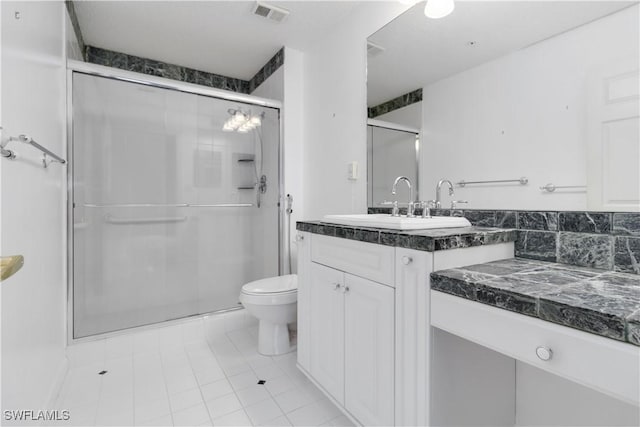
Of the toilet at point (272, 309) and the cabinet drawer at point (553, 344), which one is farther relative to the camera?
the toilet at point (272, 309)

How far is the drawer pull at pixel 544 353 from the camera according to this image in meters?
0.69

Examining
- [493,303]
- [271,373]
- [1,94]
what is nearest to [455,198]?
[493,303]

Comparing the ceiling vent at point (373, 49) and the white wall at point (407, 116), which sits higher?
the ceiling vent at point (373, 49)

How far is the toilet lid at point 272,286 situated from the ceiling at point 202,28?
183 cm

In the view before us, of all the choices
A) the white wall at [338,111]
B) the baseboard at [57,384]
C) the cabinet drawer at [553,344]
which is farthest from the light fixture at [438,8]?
the baseboard at [57,384]

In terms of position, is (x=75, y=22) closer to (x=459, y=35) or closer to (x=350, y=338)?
(x=459, y=35)

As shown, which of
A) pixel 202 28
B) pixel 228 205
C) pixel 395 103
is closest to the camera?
pixel 395 103

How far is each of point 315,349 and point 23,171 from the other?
4.61 ft

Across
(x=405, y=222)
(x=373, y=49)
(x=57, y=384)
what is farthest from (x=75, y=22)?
(x=405, y=222)

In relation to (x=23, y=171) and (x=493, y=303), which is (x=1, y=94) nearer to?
(x=23, y=171)

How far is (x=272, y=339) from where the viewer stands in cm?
198

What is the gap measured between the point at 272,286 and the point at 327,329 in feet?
2.28

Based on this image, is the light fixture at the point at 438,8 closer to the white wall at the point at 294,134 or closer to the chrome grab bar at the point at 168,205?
the white wall at the point at 294,134

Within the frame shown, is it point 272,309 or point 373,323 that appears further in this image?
point 272,309
